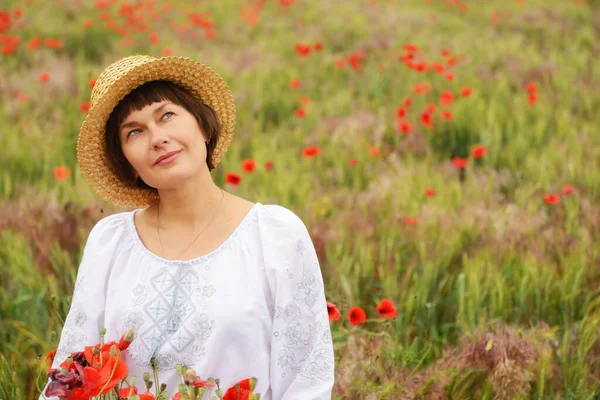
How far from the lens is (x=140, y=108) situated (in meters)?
1.86

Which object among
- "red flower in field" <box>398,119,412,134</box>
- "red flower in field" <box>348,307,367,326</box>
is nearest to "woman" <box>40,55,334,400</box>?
"red flower in field" <box>348,307,367,326</box>

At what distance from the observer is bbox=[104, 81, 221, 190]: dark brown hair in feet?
6.18

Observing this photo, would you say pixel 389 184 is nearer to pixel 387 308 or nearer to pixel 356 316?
pixel 387 308

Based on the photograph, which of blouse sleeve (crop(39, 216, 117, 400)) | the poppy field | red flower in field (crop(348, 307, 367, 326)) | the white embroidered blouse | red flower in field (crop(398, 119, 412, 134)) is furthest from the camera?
red flower in field (crop(398, 119, 412, 134))

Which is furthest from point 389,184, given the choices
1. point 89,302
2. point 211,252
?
point 89,302

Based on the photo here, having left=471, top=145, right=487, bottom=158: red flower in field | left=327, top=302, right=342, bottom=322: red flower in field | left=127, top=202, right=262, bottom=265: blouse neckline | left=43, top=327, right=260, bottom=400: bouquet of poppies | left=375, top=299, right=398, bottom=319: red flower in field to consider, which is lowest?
left=375, top=299, right=398, bottom=319: red flower in field

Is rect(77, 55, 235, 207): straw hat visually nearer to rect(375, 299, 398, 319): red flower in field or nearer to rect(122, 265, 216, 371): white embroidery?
rect(122, 265, 216, 371): white embroidery

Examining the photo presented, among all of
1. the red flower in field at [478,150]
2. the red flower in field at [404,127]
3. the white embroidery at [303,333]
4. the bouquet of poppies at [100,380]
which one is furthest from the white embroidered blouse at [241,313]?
the red flower in field at [404,127]

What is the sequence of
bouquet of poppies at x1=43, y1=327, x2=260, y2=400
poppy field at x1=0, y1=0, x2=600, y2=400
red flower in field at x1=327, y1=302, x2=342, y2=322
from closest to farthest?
bouquet of poppies at x1=43, y1=327, x2=260, y2=400 < red flower in field at x1=327, y1=302, x2=342, y2=322 < poppy field at x1=0, y1=0, x2=600, y2=400

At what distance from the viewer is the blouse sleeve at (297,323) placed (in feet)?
5.94

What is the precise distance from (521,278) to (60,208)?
224cm

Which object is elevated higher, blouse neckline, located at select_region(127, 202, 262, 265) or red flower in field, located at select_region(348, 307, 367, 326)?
blouse neckline, located at select_region(127, 202, 262, 265)

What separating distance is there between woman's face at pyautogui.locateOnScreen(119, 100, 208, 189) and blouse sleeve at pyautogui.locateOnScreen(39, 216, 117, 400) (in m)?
0.27

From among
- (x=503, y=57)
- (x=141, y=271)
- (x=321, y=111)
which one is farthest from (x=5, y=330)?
(x=503, y=57)
